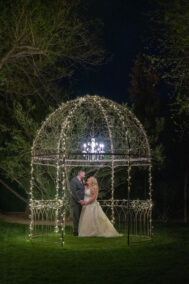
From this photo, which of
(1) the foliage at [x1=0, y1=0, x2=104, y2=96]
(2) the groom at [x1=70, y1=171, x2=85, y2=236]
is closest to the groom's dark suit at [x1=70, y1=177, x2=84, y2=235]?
(2) the groom at [x1=70, y1=171, x2=85, y2=236]

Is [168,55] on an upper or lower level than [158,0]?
lower

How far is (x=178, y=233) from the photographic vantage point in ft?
54.2

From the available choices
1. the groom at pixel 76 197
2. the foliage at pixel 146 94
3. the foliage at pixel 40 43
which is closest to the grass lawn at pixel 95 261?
the groom at pixel 76 197

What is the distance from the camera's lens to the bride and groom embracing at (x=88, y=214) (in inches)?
589

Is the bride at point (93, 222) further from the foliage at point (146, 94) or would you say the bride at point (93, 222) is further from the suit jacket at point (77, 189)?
the foliage at point (146, 94)

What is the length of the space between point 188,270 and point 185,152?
1825 centimetres

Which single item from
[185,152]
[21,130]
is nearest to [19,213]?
[21,130]

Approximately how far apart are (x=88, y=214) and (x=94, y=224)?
340mm

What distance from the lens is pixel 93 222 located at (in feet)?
49.3

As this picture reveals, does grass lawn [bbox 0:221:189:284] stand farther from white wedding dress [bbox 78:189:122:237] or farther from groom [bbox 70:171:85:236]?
groom [bbox 70:171:85:236]

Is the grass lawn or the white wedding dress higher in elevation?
the white wedding dress

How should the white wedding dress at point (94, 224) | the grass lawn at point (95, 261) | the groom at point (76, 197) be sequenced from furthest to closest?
the groom at point (76, 197) → the white wedding dress at point (94, 224) → the grass lawn at point (95, 261)

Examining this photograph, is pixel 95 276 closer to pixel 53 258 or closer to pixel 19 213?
pixel 53 258

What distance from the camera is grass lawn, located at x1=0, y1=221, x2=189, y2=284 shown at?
28.3ft
